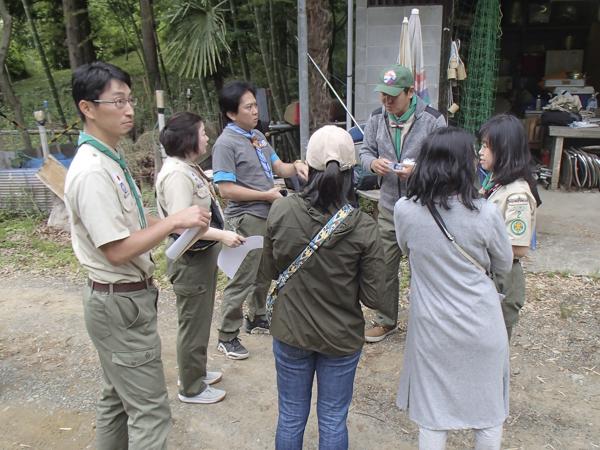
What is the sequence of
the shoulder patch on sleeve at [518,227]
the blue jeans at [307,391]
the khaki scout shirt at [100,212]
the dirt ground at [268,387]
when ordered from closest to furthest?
the khaki scout shirt at [100,212]
the blue jeans at [307,391]
the shoulder patch on sleeve at [518,227]
the dirt ground at [268,387]

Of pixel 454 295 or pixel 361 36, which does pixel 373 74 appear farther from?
pixel 454 295

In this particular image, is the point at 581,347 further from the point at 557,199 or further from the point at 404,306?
the point at 557,199

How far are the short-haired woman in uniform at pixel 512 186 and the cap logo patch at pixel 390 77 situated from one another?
93 cm

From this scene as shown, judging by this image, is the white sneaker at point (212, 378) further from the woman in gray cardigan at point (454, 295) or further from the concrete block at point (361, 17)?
the concrete block at point (361, 17)

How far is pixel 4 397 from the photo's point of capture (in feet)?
10.2

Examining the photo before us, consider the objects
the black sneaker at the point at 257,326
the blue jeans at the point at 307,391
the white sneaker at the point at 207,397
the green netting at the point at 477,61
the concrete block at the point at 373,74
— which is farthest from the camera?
the green netting at the point at 477,61

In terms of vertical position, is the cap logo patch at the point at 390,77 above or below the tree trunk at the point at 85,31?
below

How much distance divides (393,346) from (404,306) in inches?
26.4

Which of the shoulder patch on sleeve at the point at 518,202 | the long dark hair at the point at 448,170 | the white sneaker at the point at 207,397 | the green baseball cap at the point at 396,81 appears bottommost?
the white sneaker at the point at 207,397

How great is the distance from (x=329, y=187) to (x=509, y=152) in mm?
945

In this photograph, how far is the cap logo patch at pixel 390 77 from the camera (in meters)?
3.12

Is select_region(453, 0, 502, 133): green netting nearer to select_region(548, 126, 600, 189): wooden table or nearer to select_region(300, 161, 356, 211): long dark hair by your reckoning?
select_region(548, 126, 600, 189): wooden table

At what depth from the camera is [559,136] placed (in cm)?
668

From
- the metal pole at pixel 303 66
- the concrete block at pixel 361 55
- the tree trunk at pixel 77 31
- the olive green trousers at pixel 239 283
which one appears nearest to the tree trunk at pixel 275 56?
the concrete block at pixel 361 55
